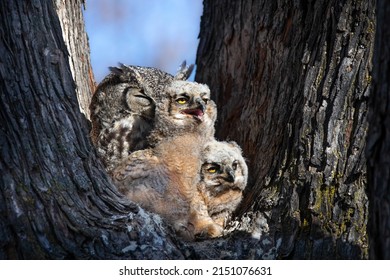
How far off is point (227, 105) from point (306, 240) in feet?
5.46

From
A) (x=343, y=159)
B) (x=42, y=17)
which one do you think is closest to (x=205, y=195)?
(x=343, y=159)

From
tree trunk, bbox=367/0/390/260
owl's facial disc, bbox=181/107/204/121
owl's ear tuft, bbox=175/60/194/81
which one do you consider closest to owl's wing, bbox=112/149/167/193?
owl's facial disc, bbox=181/107/204/121

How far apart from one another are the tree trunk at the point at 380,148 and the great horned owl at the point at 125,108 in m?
2.34

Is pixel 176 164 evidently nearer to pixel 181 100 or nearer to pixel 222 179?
pixel 222 179

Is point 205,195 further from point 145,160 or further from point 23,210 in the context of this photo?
point 23,210

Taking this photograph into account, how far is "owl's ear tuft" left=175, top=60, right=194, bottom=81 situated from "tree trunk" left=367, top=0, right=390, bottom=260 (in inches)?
107

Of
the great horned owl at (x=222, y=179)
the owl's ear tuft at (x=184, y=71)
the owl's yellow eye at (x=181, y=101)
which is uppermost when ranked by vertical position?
the owl's ear tuft at (x=184, y=71)

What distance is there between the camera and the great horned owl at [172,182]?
161 inches

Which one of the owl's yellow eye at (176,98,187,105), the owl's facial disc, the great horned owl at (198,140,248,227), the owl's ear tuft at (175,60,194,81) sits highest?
the owl's ear tuft at (175,60,194,81)

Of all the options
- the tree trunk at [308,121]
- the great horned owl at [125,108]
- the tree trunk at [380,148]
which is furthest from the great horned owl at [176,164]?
the tree trunk at [380,148]

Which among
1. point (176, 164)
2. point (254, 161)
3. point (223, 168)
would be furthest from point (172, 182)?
point (254, 161)

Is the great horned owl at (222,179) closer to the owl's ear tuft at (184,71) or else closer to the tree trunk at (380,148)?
the owl's ear tuft at (184,71)

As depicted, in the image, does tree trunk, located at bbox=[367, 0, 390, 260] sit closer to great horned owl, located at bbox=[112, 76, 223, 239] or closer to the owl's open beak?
great horned owl, located at bbox=[112, 76, 223, 239]

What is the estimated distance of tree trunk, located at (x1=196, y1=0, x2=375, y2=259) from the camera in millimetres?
3262
